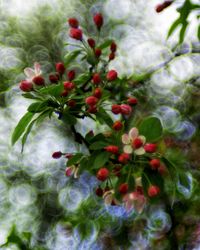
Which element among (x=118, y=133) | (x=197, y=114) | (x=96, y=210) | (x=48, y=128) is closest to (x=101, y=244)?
(x=96, y=210)

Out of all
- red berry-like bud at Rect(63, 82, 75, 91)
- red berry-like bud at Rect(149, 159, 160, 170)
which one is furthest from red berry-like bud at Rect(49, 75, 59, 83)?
red berry-like bud at Rect(149, 159, 160, 170)

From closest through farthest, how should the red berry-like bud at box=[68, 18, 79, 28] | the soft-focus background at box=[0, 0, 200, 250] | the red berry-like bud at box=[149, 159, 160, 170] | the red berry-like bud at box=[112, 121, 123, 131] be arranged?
1. the red berry-like bud at box=[149, 159, 160, 170]
2. the red berry-like bud at box=[112, 121, 123, 131]
3. the red berry-like bud at box=[68, 18, 79, 28]
4. the soft-focus background at box=[0, 0, 200, 250]

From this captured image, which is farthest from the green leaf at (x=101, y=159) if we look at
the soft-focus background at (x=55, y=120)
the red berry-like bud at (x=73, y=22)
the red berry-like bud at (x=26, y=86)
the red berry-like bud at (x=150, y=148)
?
the soft-focus background at (x=55, y=120)

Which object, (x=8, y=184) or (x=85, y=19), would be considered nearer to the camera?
(x=8, y=184)

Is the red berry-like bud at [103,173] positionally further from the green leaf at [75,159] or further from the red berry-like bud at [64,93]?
the red berry-like bud at [64,93]

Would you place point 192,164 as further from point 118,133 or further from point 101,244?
point 118,133

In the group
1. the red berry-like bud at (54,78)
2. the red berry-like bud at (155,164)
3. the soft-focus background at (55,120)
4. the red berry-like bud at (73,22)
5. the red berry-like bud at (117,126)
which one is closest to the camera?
the red berry-like bud at (155,164)

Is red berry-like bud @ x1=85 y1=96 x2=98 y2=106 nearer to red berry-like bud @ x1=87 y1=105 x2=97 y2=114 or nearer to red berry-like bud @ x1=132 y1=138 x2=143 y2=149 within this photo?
red berry-like bud @ x1=87 y1=105 x2=97 y2=114
